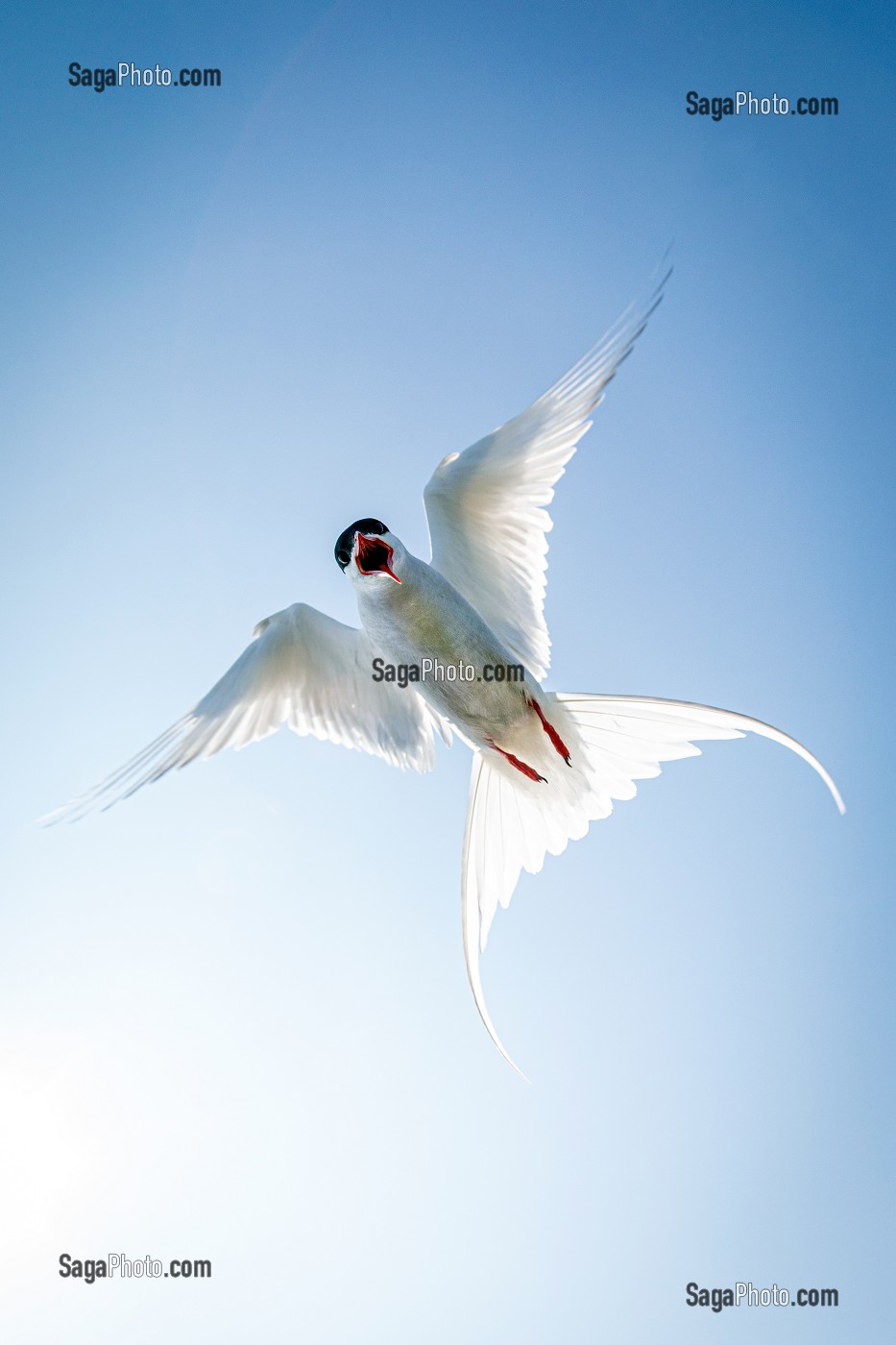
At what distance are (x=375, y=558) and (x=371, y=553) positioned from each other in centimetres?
3

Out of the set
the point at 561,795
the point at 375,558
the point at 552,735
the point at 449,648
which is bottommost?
the point at 561,795

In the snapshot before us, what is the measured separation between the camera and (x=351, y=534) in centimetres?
445

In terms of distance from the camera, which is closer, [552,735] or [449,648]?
[449,648]

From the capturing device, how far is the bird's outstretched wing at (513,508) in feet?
14.0

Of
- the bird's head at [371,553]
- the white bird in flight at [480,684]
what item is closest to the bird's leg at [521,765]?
the white bird in flight at [480,684]

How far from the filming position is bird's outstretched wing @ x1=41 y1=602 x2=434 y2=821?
452 cm

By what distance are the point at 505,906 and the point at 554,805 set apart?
564 millimetres

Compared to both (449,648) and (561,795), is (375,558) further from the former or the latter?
(561,795)

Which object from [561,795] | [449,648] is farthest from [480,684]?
[561,795]

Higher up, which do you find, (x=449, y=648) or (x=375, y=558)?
(x=375, y=558)

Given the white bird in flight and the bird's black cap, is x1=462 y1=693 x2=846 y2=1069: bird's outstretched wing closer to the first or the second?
the white bird in flight

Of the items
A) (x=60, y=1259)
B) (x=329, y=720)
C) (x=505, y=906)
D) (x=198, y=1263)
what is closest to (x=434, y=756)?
(x=329, y=720)

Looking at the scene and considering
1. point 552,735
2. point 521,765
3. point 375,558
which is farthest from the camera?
point 521,765

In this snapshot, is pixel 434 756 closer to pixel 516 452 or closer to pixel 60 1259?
pixel 516 452
